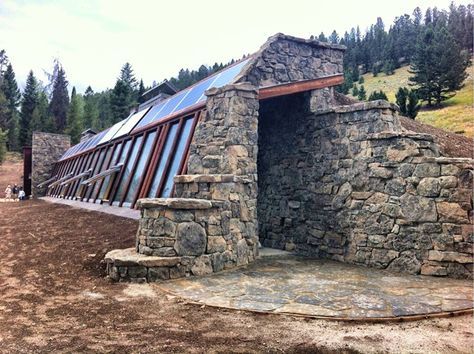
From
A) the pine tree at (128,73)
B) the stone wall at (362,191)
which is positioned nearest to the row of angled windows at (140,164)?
the stone wall at (362,191)

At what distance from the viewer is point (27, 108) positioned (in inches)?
1925

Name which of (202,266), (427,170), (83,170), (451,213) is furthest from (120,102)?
(451,213)

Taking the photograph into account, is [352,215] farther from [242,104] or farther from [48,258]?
[48,258]

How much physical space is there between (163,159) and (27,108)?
48.8 m

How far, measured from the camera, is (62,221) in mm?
10820

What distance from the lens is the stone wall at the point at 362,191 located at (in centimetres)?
620

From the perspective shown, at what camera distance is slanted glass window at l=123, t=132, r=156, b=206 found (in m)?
10.7

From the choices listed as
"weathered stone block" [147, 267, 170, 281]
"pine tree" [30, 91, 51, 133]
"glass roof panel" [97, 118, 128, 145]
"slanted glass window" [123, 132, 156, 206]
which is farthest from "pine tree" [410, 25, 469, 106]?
"pine tree" [30, 91, 51, 133]

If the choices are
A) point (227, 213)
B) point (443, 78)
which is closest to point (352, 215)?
point (227, 213)

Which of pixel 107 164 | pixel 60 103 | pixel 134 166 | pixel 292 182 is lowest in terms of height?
pixel 292 182

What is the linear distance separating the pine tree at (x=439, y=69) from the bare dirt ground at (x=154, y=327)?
35325 millimetres

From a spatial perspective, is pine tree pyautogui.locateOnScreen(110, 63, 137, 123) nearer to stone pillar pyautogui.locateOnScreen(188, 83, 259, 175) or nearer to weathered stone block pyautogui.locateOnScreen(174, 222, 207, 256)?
stone pillar pyautogui.locateOnScreen(188, 83, 259, 175)

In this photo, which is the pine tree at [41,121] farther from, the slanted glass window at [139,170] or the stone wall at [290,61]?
the stone wall at [290,61]

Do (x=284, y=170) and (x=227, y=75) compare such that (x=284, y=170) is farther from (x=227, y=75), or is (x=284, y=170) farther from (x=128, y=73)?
(x=128, y=73)
